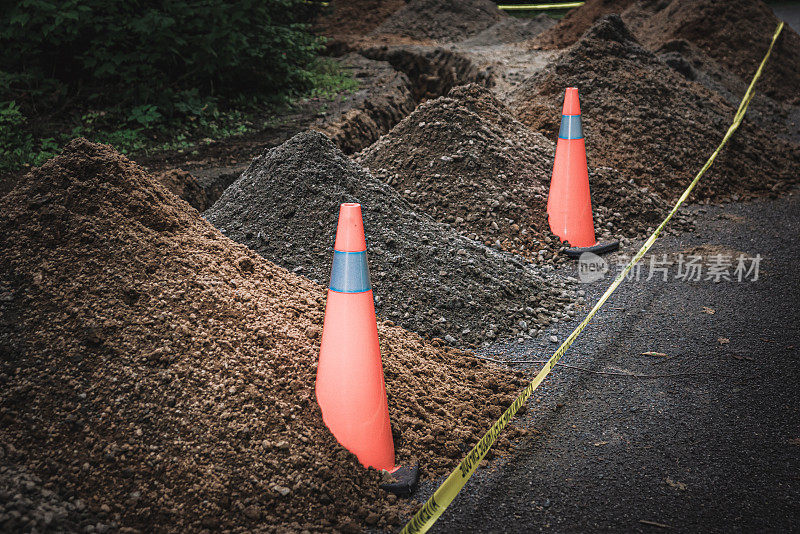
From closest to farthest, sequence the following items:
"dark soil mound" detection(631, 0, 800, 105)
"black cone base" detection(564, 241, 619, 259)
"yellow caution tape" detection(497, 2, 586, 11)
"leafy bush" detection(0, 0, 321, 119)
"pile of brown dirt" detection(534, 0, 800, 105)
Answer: "black cone base" detection(564, 241, 619, 259) → "leafy bush" detection(0, 0, 321, 119) → "pile of brown dirt" detection(534, 0, 800, 105) → "dark soil mound" detection(631, 0, 800, 105) → "yellow caution tape" detection(497, 2, 586, 11)

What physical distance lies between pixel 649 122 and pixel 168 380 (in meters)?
6.25

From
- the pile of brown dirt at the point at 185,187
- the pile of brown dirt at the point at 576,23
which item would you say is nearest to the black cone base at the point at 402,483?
the pile of brown dirt at the point at 185,187

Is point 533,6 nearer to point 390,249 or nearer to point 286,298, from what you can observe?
point 390,249

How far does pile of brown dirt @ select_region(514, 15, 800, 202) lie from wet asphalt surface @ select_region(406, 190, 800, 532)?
229 centimetres

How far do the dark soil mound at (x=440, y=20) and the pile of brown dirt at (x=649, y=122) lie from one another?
12.3 meters

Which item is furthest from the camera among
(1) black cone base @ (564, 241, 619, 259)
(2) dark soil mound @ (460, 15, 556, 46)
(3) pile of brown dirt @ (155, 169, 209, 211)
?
(2) dark soil mound @ (460, 15, 556, 46)

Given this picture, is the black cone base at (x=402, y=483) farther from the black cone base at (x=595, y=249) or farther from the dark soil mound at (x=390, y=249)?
the black cone base at (x=595, y=249)

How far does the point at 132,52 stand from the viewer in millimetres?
8328

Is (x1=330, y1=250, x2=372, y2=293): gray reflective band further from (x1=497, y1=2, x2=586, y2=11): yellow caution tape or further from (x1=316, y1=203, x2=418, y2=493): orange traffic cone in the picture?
(x1=497, y1=2, x2=586, y2=11): yellow caution tape

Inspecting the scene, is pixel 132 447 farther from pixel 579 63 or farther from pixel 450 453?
pixel 579 63

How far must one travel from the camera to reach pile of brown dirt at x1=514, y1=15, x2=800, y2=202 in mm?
6383

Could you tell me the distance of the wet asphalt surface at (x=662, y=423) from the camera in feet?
7.41

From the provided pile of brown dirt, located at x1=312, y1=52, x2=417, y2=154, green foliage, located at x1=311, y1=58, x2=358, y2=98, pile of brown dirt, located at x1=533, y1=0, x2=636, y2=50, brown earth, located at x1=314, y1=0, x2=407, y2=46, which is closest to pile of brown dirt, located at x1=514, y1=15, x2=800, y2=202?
pile of brown dirt, located at x1=312, y1=52, x2=417, y2=154

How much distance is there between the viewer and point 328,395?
244 cm
